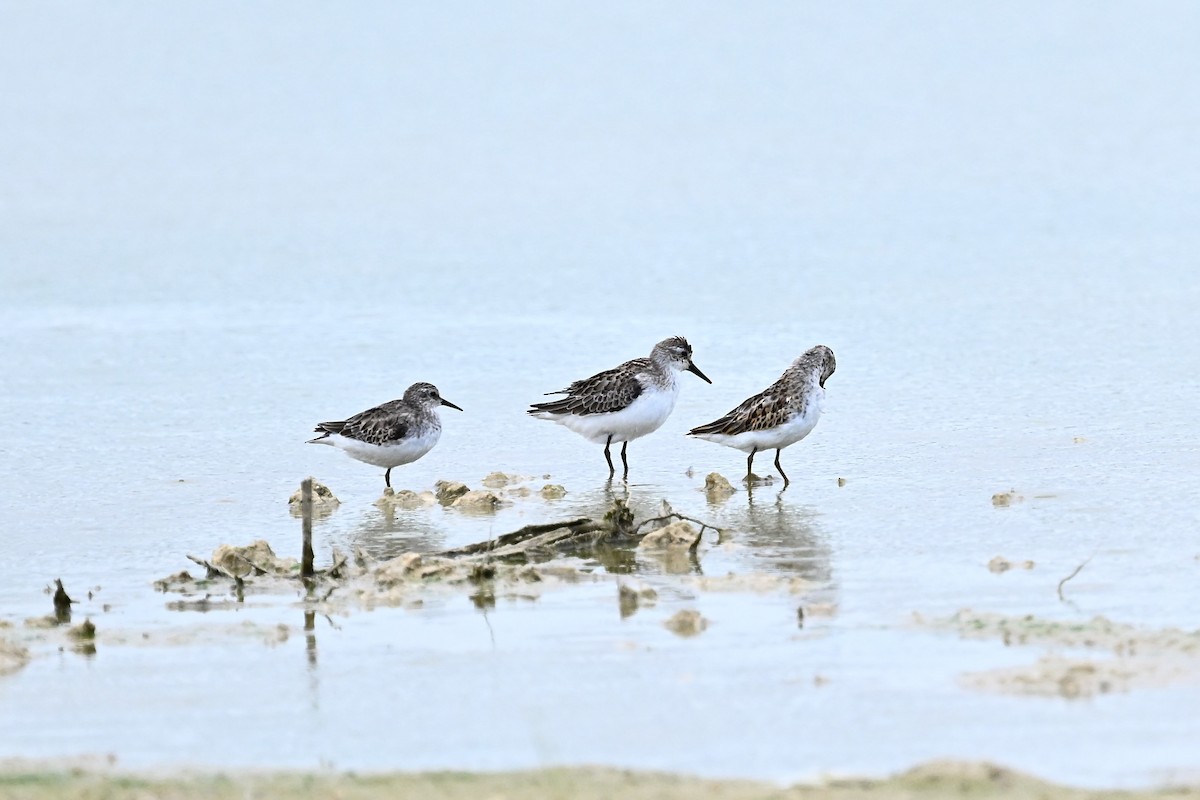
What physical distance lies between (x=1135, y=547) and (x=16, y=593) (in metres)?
5.09

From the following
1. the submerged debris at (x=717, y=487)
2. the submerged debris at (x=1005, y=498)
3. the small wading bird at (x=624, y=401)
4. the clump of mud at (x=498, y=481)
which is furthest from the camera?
the small wading bird at (x=624, y=401)

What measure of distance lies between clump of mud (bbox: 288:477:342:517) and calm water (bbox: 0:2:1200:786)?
0.39 ft

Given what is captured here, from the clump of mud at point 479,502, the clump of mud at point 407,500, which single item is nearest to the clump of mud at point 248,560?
the clump of mud at point 479,502

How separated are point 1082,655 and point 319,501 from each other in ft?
17.1

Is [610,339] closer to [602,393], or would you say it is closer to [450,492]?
[602,393]

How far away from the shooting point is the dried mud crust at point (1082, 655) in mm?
5977

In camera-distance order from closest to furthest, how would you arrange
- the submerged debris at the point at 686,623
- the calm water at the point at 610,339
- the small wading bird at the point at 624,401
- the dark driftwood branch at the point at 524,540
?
the calm water at the point at 610,339 → the submerged debris at the point at 686,623 → the dark driftwood branch at the point at 524,540 → the small wading bird at the point at 624,401

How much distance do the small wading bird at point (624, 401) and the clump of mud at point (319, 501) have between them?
1.83 meters

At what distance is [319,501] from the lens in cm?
1035

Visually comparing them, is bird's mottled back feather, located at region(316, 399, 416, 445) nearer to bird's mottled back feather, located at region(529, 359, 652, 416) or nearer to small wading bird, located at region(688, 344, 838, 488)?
bird's mottled back feather, located at region(529, 359, 652, 416)

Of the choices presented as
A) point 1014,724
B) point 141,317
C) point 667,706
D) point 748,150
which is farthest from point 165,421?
point 748,150

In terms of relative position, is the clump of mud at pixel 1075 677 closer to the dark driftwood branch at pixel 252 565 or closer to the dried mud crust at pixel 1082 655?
the dried mud crust at pixel 1082 655

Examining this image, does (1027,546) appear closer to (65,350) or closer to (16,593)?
(16,593)

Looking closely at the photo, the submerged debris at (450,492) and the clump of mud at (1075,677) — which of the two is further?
the submerged debris at (450,492)
